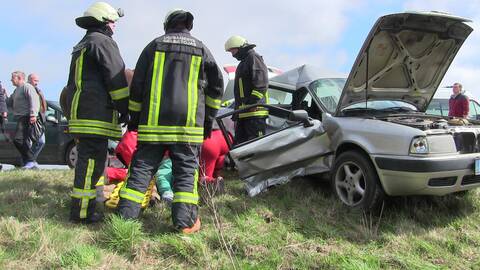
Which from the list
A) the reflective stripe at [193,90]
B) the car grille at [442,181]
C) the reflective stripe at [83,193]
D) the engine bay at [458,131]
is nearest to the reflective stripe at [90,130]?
the reflective stripe at [83,193]

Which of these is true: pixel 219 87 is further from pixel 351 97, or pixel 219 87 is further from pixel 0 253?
pixel 0 253

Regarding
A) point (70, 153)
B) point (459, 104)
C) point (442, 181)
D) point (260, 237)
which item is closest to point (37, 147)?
point (70, 153)

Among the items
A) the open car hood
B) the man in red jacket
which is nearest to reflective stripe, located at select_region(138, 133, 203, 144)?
the open car hood

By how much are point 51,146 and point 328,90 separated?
5.67m

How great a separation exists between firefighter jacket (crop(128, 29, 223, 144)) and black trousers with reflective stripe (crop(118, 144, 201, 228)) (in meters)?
0.10

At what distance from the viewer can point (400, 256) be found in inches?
138

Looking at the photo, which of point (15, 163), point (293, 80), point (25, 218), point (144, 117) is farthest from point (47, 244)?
point (15, 163)

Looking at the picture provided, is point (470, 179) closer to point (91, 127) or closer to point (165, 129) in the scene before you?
point (165, 129)

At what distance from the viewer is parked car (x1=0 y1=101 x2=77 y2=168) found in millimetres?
8891

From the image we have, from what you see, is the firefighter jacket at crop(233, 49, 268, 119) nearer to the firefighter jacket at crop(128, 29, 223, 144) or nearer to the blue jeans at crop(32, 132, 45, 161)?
the firefighter jacket at crop(128, 29, 223, 144)

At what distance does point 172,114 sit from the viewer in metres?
3.85

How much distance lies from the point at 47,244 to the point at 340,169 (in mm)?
2632

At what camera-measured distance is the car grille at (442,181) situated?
3.85 m

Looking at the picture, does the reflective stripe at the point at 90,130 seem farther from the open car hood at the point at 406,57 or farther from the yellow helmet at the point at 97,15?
the open car hood at the point at 406,57
